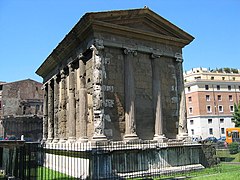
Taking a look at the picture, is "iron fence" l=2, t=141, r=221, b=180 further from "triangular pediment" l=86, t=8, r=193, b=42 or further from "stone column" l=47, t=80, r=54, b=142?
"triangular pediment" l=86, t=8, r=193, b=42

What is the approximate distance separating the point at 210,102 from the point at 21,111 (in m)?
31.5

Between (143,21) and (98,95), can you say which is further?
(143,21)

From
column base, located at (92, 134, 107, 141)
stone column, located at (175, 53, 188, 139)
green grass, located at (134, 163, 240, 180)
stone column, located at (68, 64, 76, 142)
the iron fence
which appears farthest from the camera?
stone column, located at (175, 53, 188, 139)

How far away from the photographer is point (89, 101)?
12.0 m

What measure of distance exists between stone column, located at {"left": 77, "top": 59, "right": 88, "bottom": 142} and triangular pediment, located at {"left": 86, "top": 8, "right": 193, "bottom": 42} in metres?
2.51

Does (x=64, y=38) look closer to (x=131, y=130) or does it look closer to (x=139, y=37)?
(x=139, y=37)

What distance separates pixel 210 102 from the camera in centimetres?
4119

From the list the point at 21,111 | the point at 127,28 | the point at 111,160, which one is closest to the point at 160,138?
the point at 111,160

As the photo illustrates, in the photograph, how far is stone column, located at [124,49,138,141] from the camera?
38.0ft

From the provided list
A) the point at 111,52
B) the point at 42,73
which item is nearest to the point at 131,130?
the point at 111,52

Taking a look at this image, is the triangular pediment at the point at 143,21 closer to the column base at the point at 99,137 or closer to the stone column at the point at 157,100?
the stone column at the point at 157,100

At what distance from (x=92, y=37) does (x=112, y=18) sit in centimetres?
139

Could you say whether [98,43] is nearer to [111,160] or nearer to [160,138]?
[111,160]

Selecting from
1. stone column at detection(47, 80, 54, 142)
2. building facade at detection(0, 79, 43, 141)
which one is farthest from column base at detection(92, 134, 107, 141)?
building facade at detection(0, 79, 43, 141)
